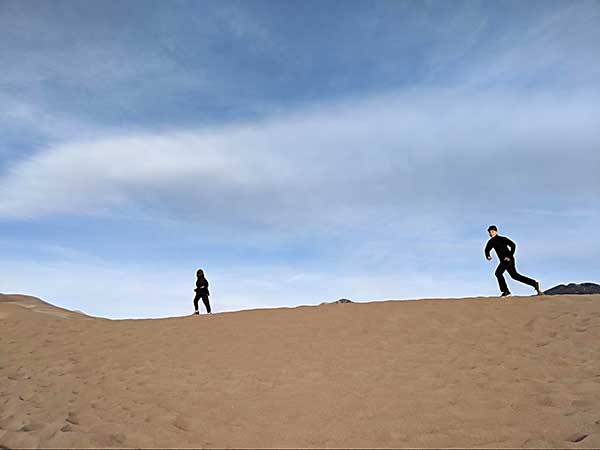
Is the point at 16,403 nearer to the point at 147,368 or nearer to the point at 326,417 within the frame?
the point at 147,368

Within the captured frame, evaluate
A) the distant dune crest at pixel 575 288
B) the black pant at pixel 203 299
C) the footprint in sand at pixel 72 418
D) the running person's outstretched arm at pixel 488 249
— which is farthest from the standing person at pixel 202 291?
the distant dune crest at pixel 575 288

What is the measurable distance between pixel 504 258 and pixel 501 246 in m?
0.30

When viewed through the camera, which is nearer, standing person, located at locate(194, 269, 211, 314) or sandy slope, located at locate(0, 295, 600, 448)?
sandy slope, located at locate(0, 295, 600, 448)

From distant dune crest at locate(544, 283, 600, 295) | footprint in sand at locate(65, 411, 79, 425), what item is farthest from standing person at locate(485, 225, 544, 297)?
distant dune crest at locate(544, 283, 600, 295)

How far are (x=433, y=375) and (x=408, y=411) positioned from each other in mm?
1595

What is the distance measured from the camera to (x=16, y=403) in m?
8.26

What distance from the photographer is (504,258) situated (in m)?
12.6

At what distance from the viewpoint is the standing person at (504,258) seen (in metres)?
12.6

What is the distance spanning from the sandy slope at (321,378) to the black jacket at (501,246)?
1.16 m

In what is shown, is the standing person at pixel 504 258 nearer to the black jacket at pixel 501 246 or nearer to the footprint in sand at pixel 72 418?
the black jacket at pixel 501 246

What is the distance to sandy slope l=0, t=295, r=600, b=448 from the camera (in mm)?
6254

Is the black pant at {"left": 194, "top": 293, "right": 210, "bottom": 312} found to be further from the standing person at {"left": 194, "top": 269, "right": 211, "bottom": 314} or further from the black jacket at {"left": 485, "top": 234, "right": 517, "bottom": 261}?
the black jacket at {"left": 485, "top": 234, "right": 517, "bottom": 261}

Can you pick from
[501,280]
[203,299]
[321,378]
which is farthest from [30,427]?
[501,280]

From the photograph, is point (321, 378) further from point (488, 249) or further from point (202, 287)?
point (202, 287)
